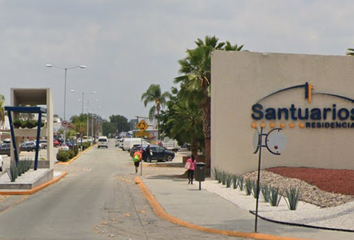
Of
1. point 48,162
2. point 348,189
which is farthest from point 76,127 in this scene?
point 348,189

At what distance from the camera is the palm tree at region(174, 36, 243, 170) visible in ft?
104

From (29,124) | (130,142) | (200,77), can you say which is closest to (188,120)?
(200,77)

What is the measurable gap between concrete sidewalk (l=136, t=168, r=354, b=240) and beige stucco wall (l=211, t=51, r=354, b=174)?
645cm

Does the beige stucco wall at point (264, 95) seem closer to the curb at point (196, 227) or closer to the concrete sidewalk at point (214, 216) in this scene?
the concrete sidewalk at point (214, 216)

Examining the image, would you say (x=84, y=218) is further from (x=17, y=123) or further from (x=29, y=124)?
(x=29, y=124)

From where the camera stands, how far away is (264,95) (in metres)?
28.9

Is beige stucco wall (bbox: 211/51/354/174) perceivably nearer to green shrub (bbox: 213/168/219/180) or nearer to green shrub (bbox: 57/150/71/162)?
green shrub (bbox: 213/168/219/180)

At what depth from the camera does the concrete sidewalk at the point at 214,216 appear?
11.8m

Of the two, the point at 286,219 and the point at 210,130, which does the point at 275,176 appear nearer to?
the point at 210,130

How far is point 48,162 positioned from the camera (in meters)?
31.9

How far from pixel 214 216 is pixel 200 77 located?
1779 centimetres

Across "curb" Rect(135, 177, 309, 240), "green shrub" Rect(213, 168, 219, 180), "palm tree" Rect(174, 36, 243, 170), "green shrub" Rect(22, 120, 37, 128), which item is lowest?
"curb" Rect(135, 177, 309, 240)

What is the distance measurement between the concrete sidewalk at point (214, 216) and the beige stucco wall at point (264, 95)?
6.45 m

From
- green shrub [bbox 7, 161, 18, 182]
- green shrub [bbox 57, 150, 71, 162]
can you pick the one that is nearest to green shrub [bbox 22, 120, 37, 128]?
green shrub [bbox 7, 161, 18, 182]
